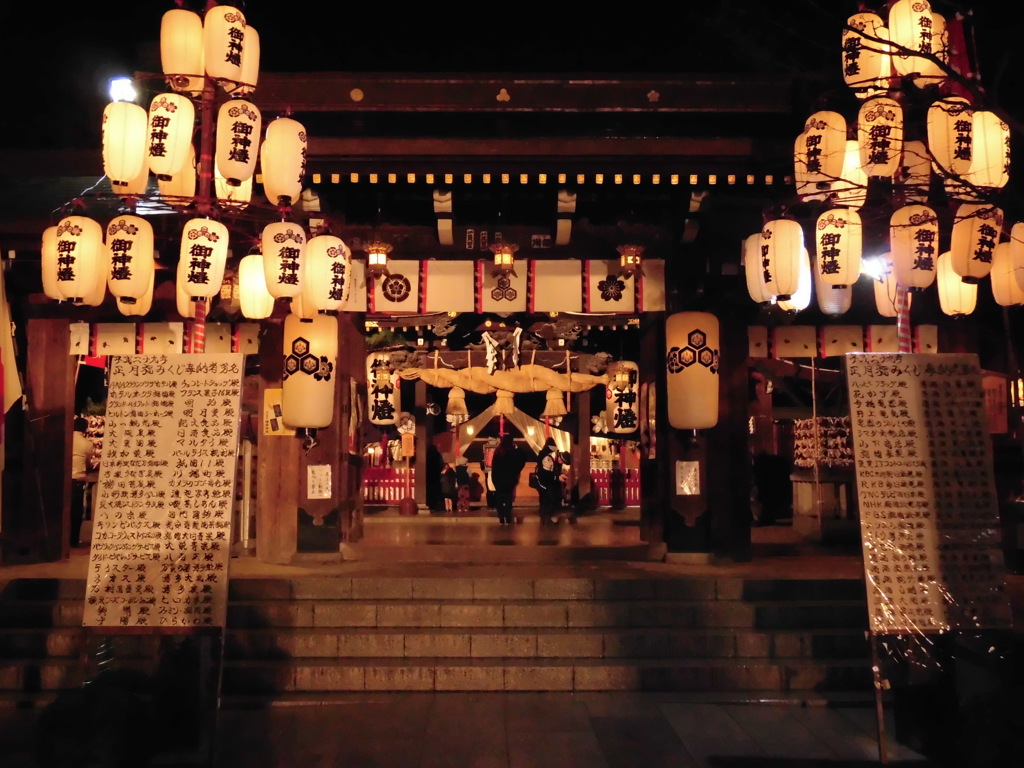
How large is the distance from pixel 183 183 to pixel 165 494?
14.7ft

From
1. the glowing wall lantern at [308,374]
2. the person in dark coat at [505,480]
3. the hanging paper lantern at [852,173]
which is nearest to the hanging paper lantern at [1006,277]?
the hanging paper lantern at [852,173]

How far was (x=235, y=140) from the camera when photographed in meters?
8.63

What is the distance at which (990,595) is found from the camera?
6.44m

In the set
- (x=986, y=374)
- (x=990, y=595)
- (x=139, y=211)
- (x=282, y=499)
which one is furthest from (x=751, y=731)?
(x=139, y=211)

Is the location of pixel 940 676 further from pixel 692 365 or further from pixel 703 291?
pixel 703 291

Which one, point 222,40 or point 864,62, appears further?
point 864,62

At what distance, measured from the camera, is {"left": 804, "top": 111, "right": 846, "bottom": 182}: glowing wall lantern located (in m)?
9.14

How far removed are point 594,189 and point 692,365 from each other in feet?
8.99

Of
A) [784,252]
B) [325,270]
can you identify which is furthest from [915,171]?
[325,270]

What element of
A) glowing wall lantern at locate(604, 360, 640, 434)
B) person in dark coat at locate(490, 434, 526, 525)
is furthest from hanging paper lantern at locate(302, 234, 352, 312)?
person in dark coat at locate(490, 434, 526, 525)

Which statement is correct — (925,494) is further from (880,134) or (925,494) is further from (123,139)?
(123,139)

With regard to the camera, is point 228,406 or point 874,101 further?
point 874,101

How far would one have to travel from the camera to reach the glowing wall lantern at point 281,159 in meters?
9.05

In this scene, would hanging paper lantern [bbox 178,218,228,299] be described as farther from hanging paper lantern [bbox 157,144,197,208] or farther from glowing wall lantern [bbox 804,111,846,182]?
glowing wall lantern [bbox 804,111,846,182]
